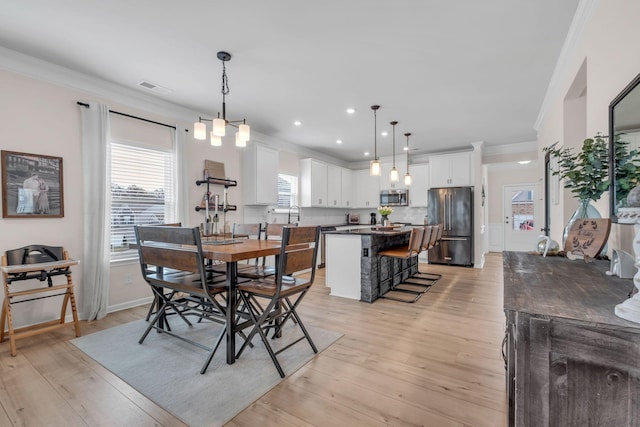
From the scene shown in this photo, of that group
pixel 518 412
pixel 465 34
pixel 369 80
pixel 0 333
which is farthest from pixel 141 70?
pixel 518 412

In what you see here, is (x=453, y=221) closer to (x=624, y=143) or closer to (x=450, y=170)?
(x=450, y=170)

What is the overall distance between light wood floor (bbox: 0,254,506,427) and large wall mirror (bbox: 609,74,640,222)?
4.21 ft

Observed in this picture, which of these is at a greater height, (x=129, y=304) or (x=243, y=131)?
(x=243, y=131)

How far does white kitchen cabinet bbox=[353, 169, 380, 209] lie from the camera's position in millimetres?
7441

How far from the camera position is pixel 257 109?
4.09 meters

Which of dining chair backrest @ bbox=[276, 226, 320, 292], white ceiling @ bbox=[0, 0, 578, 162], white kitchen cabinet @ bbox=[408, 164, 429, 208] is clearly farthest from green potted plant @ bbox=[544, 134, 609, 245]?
white kitchen cabinet @ bbox=[408, 164, 429, 208]

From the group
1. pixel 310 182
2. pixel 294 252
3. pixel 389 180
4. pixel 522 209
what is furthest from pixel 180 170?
pixel 522 209

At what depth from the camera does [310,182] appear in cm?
615

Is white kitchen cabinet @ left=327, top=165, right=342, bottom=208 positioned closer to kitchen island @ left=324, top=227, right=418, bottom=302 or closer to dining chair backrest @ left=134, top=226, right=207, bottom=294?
kitchen island @ left=324, top=227, right=418, bottom=302

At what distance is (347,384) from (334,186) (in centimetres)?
533

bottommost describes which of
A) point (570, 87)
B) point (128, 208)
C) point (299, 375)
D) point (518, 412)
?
point (299, 375)

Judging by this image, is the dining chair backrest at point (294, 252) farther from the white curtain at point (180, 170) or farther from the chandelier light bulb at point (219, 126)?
the white curtain at point (180, 170)

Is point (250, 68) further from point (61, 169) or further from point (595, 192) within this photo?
point (595, 192)

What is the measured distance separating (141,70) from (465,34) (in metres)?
3.05
